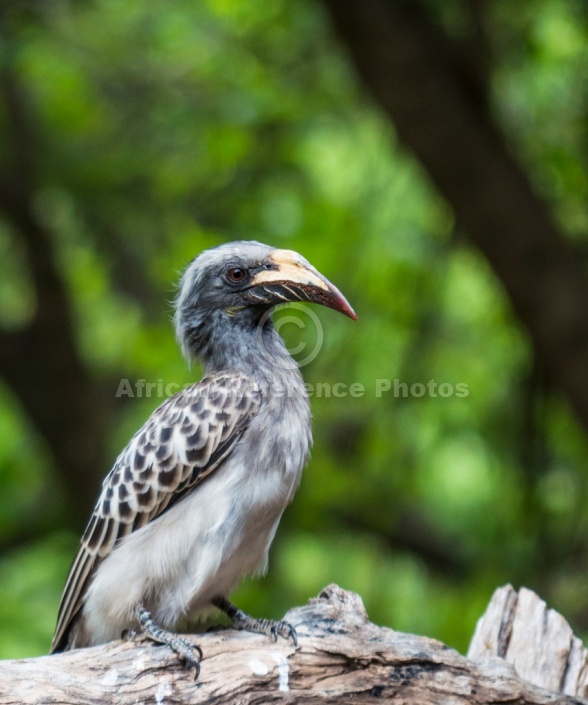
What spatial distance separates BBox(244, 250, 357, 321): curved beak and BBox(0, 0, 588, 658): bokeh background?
239 centimetres

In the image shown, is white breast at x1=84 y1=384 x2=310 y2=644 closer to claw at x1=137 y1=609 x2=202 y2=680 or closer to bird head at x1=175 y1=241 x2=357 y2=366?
claw at x1=137 y1=609 x2=202 y2=680

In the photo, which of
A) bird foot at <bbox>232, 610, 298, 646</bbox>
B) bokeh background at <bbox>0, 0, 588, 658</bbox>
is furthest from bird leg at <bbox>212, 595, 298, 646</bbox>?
bokeh background at <bbox>0, 0, 588, 658</bbox>

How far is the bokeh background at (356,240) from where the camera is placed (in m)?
6.93

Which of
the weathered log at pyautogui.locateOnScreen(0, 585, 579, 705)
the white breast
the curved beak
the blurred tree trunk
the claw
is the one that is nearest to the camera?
the weathered log at pyautogui.locateOnScreen(0, 585, 579, 705)

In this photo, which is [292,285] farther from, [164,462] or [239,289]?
[164,462]

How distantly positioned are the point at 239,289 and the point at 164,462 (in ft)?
2.77

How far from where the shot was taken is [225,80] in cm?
759

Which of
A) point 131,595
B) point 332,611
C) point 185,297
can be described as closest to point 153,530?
point 131,595

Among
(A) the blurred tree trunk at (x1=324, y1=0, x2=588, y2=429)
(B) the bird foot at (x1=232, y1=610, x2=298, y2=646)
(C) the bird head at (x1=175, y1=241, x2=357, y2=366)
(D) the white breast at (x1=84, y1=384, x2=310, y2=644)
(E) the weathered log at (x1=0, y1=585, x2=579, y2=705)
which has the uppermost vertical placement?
(A) the blurred tree trunk at (x1=324, y1=0, x2=588, y2=429)

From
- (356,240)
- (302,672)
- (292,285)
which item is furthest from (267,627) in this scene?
(356,240)

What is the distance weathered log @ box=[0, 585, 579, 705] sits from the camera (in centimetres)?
355

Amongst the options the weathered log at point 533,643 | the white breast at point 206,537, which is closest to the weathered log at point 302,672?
the white breast at point 206,537

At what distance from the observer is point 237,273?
4.36 m

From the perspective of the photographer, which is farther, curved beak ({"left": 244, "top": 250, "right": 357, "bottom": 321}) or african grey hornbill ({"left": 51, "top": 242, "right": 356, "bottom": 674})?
curved beak ({"left": 244, "top": 250, "right": 357, "bottom": 321})
